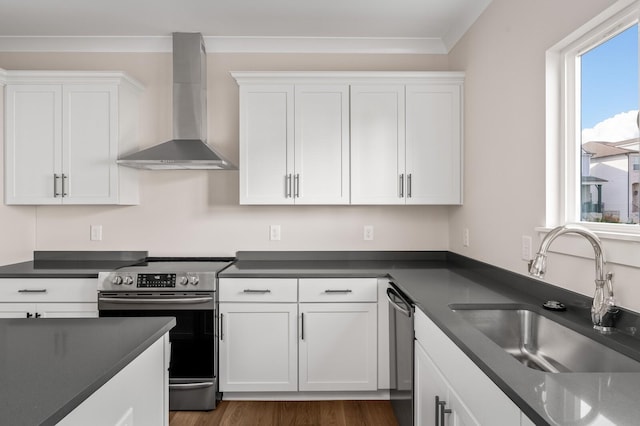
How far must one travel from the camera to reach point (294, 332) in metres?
2.60

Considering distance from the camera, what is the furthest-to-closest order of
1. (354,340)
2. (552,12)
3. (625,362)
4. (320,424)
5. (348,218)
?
1. (348,218)
2. (354,340)
3. (320,424)
4. (552,12)
5. (625,362)

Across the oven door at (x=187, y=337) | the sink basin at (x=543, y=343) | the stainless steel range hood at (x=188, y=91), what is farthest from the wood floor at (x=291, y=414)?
the stainless steel range hood at (x=188, y=91)

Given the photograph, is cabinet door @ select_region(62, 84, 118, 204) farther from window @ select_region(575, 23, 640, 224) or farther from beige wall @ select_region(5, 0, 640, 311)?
window @ select_region(575, 23, 640, 224)

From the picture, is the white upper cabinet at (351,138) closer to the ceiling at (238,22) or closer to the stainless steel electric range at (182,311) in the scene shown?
the ceiling at (238,22)

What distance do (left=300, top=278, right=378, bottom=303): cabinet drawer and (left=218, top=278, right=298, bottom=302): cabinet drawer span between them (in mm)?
77

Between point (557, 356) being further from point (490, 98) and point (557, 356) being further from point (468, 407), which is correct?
point (490, 98)

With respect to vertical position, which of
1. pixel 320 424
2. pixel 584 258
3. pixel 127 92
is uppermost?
pixel 127 92

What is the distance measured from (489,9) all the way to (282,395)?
9.06 feet

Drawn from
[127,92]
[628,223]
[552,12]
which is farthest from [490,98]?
[127,92]

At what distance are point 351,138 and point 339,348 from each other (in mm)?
1441

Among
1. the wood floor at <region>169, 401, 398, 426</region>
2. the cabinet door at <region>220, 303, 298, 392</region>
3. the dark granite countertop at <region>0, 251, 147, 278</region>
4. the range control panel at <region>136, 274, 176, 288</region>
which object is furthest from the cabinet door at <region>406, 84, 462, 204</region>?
the dark granite countertop at <region>0, 251, 147, 278</region>

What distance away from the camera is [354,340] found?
103 inches

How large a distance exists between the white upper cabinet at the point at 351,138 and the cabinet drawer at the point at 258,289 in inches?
23.4

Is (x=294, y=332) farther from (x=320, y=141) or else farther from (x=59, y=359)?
(x=59, y=359)
